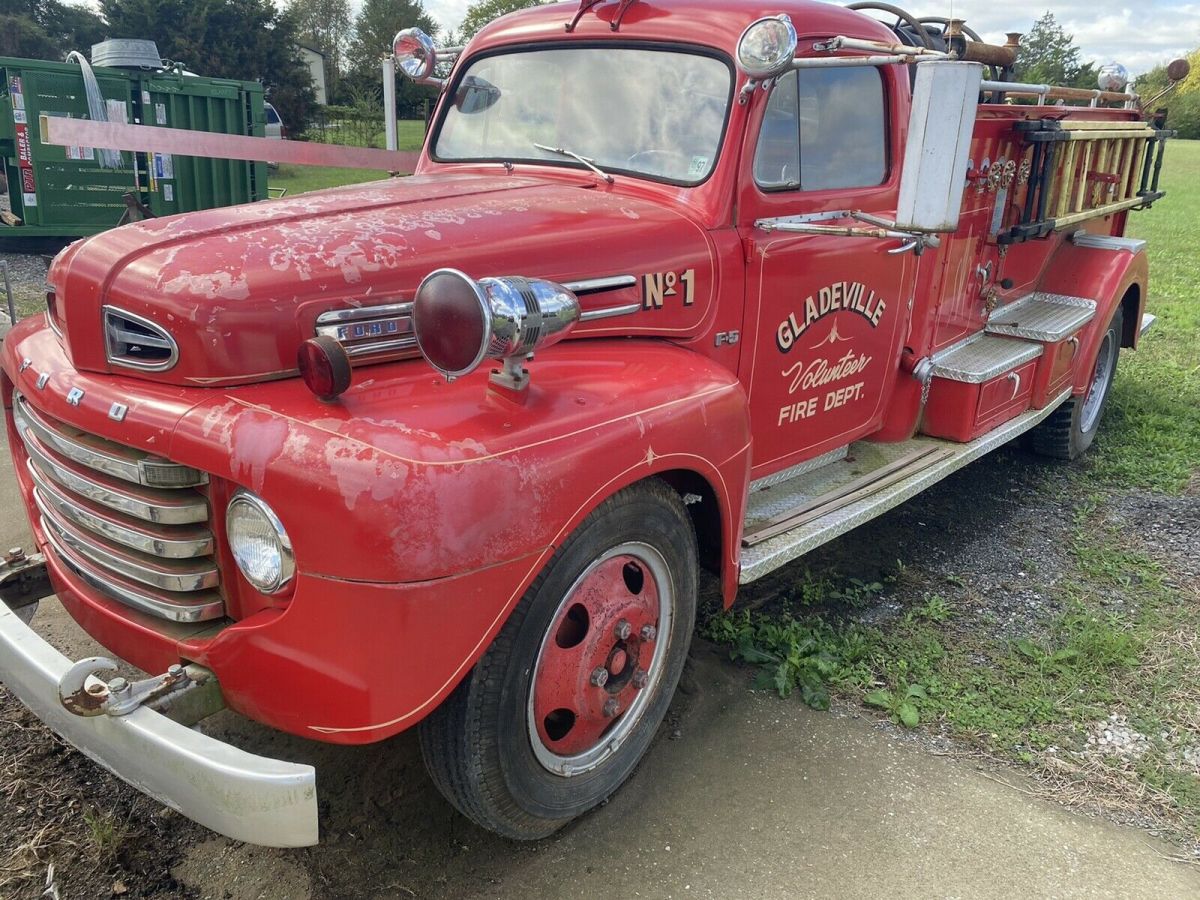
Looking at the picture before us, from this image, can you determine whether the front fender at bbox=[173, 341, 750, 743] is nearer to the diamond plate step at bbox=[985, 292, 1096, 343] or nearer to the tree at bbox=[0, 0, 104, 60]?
the diamond plate step at bbox=[985, 292, 1096, 343]

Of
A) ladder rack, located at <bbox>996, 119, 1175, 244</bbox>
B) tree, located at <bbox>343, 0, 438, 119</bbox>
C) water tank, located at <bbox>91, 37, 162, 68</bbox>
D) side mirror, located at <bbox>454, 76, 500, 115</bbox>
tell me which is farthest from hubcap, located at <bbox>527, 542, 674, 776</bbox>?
tree, located at <bbox>343, 0, 438, 119</bbox>

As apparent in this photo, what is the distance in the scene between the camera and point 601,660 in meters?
2.44

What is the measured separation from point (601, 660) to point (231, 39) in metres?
31.2

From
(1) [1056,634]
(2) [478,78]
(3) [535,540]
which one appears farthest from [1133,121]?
(3) [535,540]

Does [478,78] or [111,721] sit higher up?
[478,78]

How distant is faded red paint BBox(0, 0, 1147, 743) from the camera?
6.21 feet

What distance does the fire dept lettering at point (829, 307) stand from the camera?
3.25 metres

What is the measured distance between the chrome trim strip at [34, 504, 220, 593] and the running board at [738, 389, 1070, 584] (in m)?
1.51

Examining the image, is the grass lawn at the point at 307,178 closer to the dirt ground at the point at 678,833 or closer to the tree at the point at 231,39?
the tree at the point at 231,39

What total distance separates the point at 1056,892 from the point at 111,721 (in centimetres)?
227

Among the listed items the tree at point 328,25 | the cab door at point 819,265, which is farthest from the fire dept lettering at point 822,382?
the tree at point 328,25

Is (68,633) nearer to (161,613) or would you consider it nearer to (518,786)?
(161,613)

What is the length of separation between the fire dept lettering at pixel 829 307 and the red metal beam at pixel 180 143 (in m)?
1.73

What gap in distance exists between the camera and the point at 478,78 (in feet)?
11.9
